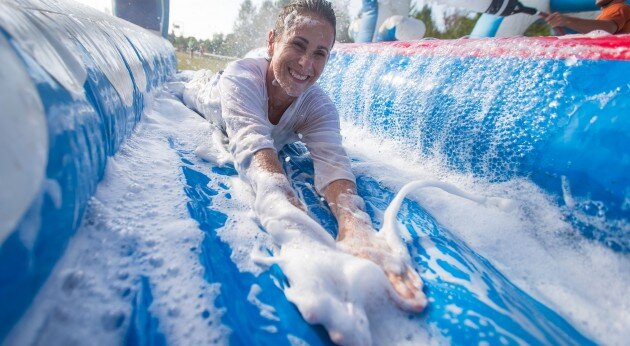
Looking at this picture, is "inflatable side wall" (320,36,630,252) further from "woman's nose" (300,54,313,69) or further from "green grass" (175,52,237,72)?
"green grass" (175,52,237,72)

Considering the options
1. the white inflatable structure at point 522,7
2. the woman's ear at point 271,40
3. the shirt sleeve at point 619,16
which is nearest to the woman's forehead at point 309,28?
the woman's ear at point 271,40

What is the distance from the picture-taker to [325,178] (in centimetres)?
160

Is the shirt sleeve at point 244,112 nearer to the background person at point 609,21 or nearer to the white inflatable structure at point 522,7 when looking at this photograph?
the white inflatable structure at point 522,7

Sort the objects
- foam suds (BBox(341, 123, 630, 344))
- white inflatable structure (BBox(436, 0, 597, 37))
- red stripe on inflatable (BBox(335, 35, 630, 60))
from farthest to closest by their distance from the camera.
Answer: white inflatable structure (BBox(436, 0, 597, 37)) → red stripe on inflatable (BBox(335, 35, 630, 60)) → foam suds (BBox(341, 123, 630, 344))

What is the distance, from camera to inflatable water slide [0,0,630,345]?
67 cm

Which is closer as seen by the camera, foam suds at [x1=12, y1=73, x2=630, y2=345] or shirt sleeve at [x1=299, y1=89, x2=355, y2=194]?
foam suds at [x1=12, y1=73, x2=630, y2=345]

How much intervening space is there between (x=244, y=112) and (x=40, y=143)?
1067 millimetres

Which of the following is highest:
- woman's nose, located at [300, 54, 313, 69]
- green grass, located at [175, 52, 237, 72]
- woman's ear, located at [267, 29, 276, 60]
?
woman's ear, located at [267, 29, 276, 60]

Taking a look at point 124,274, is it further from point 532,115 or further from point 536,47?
point 536,47

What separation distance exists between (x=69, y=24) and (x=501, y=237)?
194cm

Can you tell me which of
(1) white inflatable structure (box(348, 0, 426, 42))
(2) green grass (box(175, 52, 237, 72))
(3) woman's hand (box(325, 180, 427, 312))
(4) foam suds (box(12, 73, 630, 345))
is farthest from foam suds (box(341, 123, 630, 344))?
(2) green grass (box(175, 52, 237, 72))

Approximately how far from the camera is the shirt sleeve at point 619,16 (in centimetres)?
263

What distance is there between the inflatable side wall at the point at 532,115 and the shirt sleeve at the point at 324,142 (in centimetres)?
79

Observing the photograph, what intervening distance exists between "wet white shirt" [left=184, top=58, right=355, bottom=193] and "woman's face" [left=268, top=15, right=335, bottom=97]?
5.3 inches
